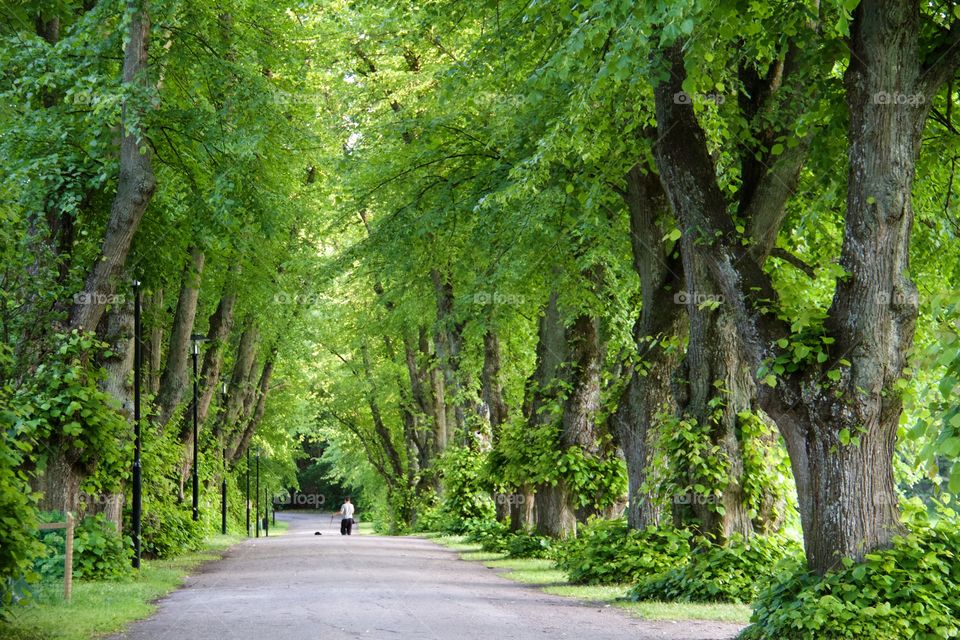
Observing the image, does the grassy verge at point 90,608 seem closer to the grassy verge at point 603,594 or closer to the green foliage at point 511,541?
the grassy verge at point 603,594

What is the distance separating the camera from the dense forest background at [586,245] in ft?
31.8

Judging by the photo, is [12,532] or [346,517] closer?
[12,532]

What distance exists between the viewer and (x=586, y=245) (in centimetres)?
1839

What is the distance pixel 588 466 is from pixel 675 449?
27.1 ft

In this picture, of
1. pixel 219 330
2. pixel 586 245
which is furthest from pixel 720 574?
pixel 219 330

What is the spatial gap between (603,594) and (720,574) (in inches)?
84.0

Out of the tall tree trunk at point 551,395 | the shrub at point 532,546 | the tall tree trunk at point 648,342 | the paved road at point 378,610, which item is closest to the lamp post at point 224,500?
the shrub at point 532,546

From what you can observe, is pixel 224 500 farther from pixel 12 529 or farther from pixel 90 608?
pixel 12 529

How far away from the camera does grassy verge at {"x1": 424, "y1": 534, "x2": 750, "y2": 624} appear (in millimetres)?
12492

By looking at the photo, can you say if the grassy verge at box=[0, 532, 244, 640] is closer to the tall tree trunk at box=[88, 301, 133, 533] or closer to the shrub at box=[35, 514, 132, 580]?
the shrub at box=[35, 514, 132, 580]

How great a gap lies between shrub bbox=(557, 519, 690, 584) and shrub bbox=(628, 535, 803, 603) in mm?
621

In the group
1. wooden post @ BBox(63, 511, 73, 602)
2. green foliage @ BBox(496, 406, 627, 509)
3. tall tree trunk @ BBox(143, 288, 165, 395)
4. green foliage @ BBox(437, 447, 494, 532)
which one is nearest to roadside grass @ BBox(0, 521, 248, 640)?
wooden post @ BBox(63, 511, 73, 602)

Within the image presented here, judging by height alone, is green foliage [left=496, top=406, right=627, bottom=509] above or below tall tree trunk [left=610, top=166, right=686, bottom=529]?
below

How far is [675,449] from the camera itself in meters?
14.3
